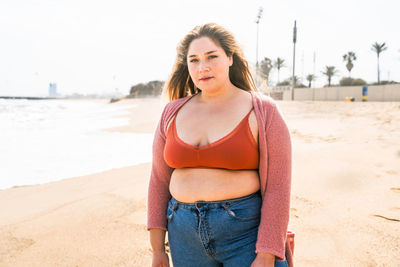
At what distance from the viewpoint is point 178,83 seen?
2203 mm

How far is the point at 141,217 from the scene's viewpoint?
3266 mm

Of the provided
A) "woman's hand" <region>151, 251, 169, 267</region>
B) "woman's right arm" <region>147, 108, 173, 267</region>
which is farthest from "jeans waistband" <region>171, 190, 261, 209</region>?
"woman's hand" <region>151, 251, 169, 267</region>

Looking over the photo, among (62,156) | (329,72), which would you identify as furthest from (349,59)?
(62,156)

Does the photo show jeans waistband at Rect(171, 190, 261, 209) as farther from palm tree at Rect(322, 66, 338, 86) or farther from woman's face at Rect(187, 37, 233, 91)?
palm tree at Rect(322, 66, 338, 86)

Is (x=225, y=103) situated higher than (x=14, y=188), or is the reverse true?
(x=225, y=103)

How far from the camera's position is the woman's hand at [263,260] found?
4.82 ft

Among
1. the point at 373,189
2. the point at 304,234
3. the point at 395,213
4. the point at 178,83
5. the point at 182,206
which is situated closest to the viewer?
the point at 182,206

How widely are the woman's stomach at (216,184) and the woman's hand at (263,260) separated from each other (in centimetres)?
31

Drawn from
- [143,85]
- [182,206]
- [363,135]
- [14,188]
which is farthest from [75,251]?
[143,85]

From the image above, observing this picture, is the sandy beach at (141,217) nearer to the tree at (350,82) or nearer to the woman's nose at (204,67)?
the woman's nose at (204,67)

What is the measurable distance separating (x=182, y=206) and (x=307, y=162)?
12.8ft

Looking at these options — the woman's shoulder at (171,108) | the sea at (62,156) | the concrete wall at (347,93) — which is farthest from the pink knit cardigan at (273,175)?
the concrete wall at (347,93)

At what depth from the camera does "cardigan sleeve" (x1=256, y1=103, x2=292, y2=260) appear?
1.49 m

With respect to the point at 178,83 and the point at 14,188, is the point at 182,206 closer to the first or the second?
the point at 178,83
